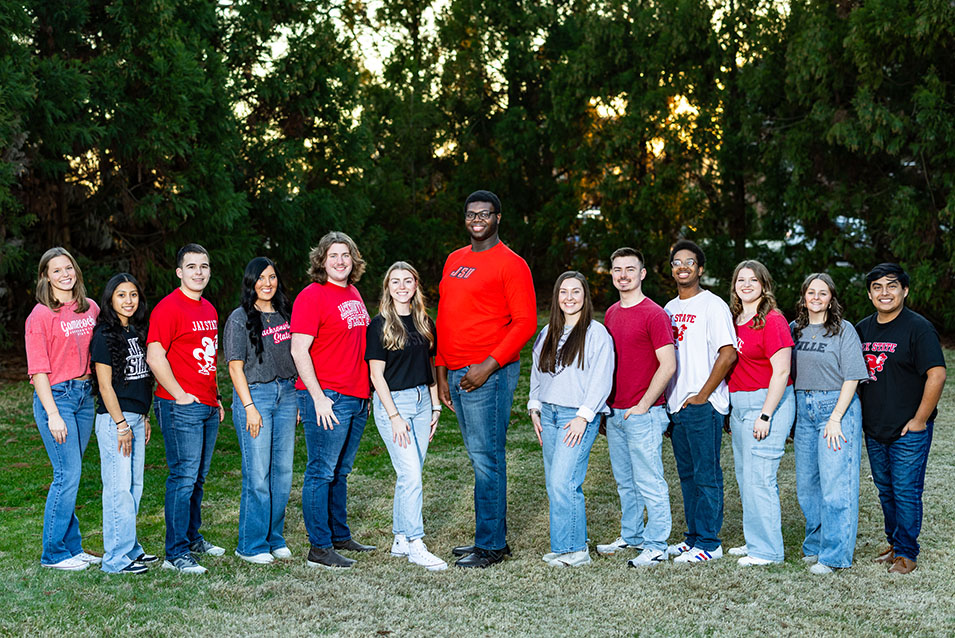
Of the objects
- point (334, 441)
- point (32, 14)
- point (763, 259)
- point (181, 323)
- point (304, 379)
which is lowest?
point (334, 441)

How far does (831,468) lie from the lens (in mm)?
4836

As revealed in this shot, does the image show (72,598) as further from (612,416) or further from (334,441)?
(612,416)

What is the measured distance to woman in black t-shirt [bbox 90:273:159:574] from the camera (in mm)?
4648

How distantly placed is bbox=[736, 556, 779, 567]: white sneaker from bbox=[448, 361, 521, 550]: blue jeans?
1.37m

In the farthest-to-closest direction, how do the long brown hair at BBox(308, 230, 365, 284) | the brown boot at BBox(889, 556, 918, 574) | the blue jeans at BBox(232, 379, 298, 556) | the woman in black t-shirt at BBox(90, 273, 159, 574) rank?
the long brown hair at BBox(308, 230, 365, 284), the blue jeans at BBox(232, 379, 298, 556), the brown boot at BBox(889, 556, 918, 574), the woman in black t-shirt at BBox(90, 273, 159, 574)

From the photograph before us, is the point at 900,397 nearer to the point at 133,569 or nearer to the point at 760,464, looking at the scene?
the point at 760,464

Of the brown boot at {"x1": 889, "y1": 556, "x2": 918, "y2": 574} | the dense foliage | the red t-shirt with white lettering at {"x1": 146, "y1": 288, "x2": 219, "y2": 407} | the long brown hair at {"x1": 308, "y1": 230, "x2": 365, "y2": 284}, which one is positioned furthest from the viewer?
the dense foliage

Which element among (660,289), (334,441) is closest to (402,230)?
(660,289)

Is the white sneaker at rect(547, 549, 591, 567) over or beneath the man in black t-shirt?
beneath

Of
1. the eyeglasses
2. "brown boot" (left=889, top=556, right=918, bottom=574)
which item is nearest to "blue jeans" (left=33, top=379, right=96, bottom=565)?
the eyeglasses

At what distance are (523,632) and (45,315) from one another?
3.00 metres

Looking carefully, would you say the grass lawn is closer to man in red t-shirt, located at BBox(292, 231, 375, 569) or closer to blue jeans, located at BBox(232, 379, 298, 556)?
blue jeans, located at BBox(232, 379, 298, 556)

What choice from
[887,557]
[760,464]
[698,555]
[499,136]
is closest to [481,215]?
[760,464]

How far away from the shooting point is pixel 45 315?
4.76 metres
